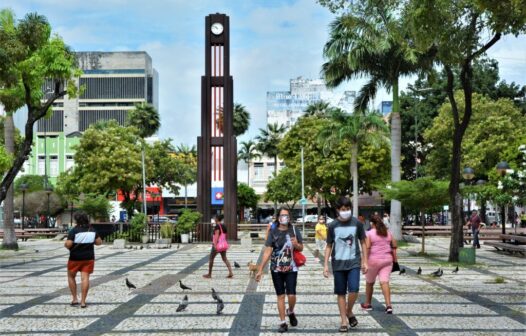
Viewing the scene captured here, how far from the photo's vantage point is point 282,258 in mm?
8758

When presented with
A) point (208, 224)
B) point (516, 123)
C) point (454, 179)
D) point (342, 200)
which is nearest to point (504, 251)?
point (454, 179)

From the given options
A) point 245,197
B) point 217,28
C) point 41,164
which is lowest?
point 245,197

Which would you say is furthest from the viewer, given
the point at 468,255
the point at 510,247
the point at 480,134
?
the point at 480,134

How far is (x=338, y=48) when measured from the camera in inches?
1187

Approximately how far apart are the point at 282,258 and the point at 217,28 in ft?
91.5

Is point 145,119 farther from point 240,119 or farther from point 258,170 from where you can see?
point 258,170

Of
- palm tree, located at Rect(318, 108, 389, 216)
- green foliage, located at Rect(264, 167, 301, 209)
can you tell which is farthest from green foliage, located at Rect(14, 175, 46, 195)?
palm tree, located at Rect(318, 108, 389, 216)

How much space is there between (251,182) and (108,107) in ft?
129

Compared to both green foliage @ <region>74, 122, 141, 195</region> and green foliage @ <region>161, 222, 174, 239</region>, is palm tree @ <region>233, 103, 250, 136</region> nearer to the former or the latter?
green foliage @ <region>74, 122, 141, 195</region>

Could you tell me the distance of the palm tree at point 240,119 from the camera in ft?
239

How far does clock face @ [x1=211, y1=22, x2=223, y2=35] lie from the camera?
35.2 m

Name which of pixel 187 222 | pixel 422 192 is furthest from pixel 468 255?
pixel 187 222

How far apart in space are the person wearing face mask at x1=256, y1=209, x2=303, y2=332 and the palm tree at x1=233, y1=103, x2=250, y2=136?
64.2 metres

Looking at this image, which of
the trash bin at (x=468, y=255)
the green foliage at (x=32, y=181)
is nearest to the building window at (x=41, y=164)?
the green foliage at (x=32, y=181)
